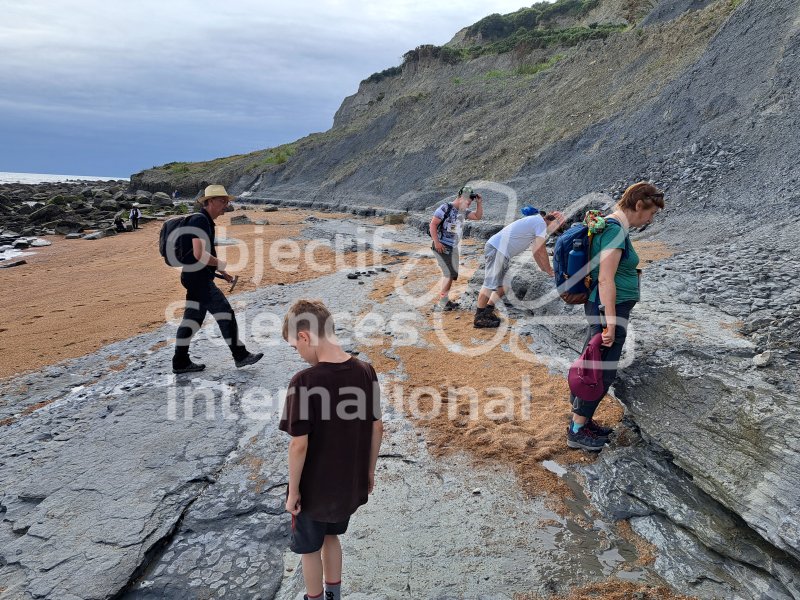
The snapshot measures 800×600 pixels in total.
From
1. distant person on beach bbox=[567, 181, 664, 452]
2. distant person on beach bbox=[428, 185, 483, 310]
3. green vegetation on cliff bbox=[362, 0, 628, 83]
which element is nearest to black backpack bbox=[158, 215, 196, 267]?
distant person on beach bbox=[428, 185, 483, 310]

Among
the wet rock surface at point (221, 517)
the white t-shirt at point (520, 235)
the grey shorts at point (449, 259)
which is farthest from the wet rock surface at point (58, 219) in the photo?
the white t-shirt at point (520, 235)

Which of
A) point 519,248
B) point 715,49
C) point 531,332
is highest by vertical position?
point 715,49

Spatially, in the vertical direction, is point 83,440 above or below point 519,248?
below

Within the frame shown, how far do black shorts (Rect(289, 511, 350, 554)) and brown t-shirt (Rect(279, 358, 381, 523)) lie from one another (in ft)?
0.19

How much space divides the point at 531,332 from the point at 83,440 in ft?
15.2

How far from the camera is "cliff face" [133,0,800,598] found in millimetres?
2949

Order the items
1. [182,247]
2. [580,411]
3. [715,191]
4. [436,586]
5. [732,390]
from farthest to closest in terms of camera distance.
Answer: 1. [715,191]
2. [182,247]
3. [580,411]
4. [732,390]
5. [436,586]

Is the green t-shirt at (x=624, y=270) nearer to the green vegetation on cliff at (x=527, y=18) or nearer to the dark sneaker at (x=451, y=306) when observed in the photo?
the dark sneaker at (x=451, y=306)

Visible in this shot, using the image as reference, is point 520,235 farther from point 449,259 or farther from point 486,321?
point 449,259


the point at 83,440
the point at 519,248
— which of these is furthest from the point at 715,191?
the point at 83,440

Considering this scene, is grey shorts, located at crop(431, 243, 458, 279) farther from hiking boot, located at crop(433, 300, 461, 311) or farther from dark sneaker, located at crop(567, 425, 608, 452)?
dark sneaker, located at crop(567, 425, 608, 452)

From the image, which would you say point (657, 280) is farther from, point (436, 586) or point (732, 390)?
point (436, 586)

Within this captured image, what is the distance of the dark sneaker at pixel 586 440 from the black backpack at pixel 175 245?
3729 millimetres

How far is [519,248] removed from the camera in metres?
6.27
